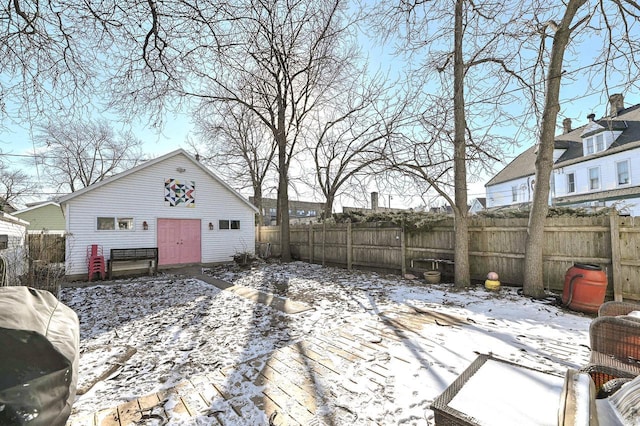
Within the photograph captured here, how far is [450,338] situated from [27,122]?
22.8 feet

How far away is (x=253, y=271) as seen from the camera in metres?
10.8

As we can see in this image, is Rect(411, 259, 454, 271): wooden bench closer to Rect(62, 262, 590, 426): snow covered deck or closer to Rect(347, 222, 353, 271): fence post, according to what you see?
Rect(62, 262, 590, 426): snow covered deck

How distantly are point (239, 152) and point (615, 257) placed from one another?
19.0m

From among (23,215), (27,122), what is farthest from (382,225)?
(23,215)

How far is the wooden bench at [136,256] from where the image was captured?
33.6 ft

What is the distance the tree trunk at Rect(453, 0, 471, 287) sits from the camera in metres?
7.12

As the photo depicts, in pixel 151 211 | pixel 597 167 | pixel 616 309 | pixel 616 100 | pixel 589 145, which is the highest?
pixel 589 145

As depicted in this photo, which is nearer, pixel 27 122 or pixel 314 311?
pixel 27 122

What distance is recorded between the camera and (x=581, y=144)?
18.5 m

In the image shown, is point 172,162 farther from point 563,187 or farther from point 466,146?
point 563,187

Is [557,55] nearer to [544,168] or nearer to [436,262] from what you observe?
[544,168]

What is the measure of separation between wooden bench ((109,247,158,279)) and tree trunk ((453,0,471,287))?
33.7 ft

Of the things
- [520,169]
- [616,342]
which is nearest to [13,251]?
[616,342]

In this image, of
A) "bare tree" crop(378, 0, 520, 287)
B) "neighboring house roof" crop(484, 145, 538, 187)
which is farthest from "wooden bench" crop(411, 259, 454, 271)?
"neighboring house roof" crop(484, 145, 538, 187)
